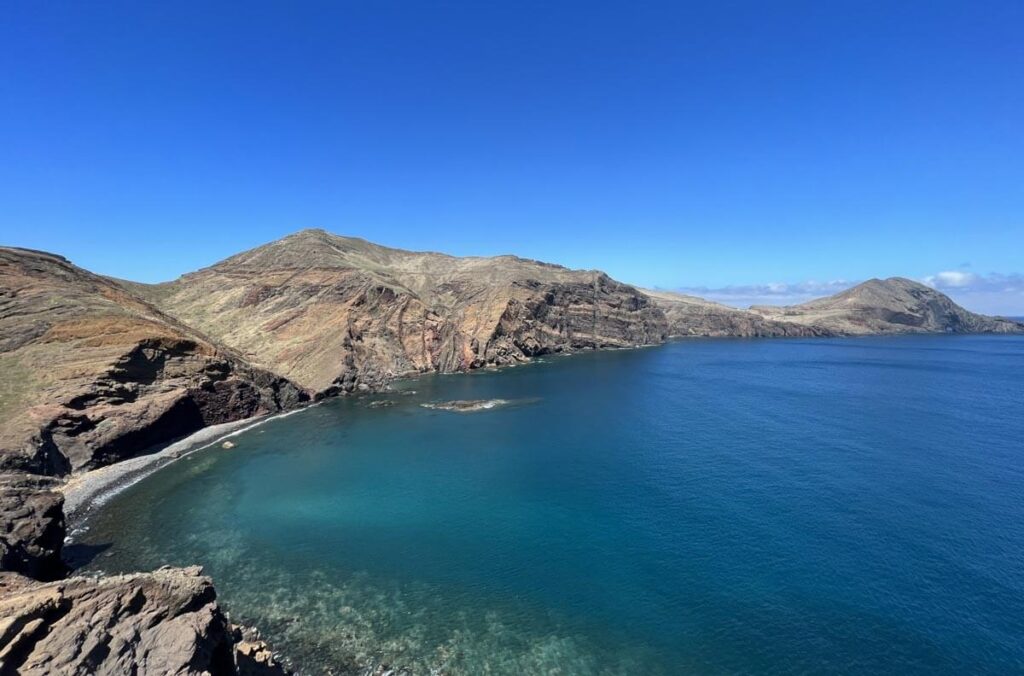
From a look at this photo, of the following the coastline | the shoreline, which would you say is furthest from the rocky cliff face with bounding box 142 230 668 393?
the coastline

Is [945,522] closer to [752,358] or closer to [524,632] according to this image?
[524,632]

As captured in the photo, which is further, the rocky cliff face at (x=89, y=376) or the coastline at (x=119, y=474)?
the rocky cliff face at (x=89, y=376)

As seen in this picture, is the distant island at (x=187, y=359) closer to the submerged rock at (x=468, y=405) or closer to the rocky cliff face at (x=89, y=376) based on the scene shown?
the rocky cliff face at (x=89, y=376)

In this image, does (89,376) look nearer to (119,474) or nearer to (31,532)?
(119,474)

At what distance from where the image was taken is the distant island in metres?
21.2

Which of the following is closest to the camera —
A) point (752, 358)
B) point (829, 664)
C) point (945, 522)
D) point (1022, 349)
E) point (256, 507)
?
point (829, 664)

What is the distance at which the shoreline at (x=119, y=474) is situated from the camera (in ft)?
162

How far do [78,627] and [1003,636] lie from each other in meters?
47.1

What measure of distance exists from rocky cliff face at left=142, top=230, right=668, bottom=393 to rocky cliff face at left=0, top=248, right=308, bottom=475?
26.5m

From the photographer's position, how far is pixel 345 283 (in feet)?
452

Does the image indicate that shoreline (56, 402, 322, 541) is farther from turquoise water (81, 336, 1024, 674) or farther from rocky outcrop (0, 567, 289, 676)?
rocky outcrop (0, 567, 289, 676)

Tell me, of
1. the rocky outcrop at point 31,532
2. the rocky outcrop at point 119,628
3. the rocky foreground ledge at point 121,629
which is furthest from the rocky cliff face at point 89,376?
the rocky outcrop at point 119,628

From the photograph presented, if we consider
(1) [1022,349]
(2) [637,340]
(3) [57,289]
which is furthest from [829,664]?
(1) [1022,349]

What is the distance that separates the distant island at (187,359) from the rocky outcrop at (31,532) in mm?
120
